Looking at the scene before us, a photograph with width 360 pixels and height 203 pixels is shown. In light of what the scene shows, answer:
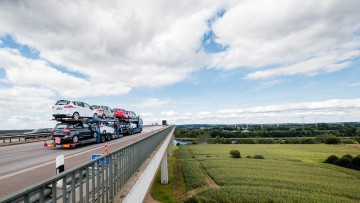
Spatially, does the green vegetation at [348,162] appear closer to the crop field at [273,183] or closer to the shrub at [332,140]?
the crop field at [273,183]

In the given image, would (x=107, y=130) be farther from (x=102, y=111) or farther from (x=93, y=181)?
(x=93, y=181)

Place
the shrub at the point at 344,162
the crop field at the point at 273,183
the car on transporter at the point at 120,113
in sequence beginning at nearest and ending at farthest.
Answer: the crop field at the point at 273,183 < the car on transporter at the point at 120,113 < the shrub at the point at 344,162

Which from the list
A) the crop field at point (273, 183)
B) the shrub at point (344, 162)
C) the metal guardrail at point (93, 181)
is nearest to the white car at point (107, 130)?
the crop field at point (273, 183)

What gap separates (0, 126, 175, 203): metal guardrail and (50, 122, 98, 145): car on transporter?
990 cm

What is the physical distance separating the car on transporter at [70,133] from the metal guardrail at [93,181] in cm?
990

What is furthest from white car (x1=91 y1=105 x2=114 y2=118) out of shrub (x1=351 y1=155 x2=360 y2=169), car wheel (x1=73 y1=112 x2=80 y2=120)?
shrub (x1=351 y1=155 x2=360 y2=169)

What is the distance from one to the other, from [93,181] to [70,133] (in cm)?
1385

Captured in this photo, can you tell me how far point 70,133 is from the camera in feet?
55.7

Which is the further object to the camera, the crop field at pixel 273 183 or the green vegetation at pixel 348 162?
the green vegetation at pixel 348 162

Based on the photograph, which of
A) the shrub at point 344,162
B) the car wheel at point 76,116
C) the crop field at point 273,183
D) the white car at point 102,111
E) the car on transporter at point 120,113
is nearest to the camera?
the car wheel at point 76,116

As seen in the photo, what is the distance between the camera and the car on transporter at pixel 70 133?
16.8 m

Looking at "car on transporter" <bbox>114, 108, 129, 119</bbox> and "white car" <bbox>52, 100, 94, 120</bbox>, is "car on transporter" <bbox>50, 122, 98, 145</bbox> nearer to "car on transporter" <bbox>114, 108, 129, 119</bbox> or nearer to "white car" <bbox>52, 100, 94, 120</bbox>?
"white car" <bbox>52, 100, 94, 120</bbox>

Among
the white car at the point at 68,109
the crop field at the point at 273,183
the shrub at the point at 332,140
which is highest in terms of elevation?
the white car at the point at 68,109

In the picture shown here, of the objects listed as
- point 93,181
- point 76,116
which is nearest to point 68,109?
point 76,116
